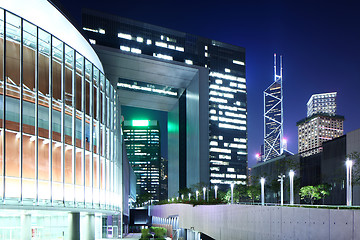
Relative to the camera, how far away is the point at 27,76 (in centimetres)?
2236

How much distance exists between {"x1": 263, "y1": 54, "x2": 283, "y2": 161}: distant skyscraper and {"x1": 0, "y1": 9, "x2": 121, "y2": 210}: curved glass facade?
5957 inches

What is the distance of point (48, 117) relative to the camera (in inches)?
945

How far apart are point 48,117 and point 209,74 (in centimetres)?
9911

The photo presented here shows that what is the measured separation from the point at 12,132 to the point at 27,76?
11.9 ft

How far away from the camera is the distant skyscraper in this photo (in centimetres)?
17788

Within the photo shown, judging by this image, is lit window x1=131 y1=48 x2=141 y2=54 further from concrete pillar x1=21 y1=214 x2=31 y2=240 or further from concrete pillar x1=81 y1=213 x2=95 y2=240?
concrete pillar x1=21 y1=214 x2=31 y2=240

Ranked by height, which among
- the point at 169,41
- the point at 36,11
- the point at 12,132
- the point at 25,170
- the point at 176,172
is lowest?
the point at 176,172

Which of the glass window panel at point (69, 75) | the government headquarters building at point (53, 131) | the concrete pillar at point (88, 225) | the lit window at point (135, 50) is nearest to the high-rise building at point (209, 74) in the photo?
the lit window at point (135, 50)

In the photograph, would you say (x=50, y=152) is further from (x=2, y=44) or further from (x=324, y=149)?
(x=324, y=149)

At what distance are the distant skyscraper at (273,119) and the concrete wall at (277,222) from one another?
134 metres

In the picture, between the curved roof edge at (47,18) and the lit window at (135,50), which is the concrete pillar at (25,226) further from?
the lit window at (135,50)

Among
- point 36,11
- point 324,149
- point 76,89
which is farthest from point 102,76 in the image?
point 324,149

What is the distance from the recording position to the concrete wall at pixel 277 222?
19.4 meters

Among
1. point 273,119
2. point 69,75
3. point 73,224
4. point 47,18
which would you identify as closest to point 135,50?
point 47,18
